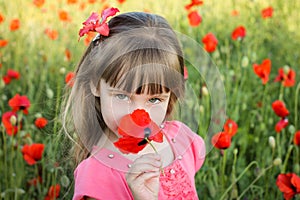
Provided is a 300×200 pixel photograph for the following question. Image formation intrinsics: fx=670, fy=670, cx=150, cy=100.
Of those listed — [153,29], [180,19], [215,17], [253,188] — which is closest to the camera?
[153,29]

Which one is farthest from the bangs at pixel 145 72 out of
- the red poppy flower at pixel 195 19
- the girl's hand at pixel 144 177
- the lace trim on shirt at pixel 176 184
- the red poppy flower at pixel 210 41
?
the red poppy flower at pixel 195 19

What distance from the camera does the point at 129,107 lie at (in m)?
1.20

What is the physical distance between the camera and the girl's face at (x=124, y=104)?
3.95 feet

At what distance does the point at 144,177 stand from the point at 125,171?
7 cm

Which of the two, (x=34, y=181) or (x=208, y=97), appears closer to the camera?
(x=34, y=181)

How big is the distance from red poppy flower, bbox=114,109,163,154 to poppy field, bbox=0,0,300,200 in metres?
0.22

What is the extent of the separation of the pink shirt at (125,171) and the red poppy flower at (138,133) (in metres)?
0.17

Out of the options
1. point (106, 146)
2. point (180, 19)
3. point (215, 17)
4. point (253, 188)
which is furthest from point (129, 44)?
point (215, 17)

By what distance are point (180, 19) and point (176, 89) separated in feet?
5.23

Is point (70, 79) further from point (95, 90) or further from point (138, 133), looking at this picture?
Answer: point (138, 133)

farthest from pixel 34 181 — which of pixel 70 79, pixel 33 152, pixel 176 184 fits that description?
pixel 176 184

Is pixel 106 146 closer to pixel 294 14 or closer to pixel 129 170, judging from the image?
pixel 129 170

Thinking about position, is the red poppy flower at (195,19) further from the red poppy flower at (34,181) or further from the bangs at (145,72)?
the bangs at (145,72)

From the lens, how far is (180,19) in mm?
2850
